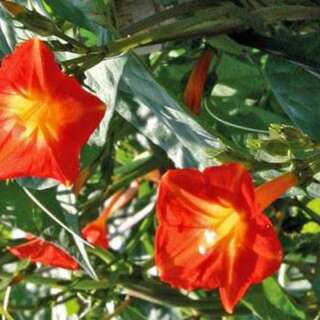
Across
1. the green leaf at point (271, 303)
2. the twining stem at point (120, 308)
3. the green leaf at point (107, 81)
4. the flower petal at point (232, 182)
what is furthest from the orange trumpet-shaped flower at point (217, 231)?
the twining stem at point (120, 308)

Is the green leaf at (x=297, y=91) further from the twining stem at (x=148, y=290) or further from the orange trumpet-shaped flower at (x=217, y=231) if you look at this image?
the twining stem at (x=148, y=290)

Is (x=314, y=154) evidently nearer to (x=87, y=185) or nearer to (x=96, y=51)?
(x=96, y=51)

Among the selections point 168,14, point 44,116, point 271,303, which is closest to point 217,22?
point 168,14

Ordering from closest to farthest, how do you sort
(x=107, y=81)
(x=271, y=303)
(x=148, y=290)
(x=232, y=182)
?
(x=232, y=182)
(x=107, y=81)
(x=271, y=303)
(x=148, y=290)

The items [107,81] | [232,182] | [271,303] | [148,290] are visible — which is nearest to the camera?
[232,182]

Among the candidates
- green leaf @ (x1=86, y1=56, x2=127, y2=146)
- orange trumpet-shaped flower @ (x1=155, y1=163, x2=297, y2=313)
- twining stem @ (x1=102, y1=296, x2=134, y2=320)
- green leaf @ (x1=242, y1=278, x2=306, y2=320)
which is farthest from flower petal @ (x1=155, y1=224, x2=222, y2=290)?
twining stem @ (x1=102, y1=296, x2=134, y2=320)

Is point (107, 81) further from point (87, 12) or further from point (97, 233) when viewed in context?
point (97, 233)

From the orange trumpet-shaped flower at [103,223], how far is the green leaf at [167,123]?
14.2 inches

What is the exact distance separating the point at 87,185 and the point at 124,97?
13.4 inches

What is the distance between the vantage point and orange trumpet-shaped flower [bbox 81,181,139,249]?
1418 mm

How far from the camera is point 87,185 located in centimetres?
142

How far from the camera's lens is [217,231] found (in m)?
0.89

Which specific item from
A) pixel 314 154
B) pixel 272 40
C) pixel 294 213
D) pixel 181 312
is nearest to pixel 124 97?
pixel 272 40

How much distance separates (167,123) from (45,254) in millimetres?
325
